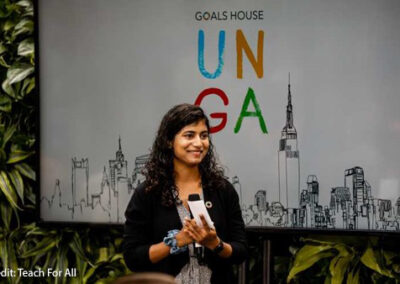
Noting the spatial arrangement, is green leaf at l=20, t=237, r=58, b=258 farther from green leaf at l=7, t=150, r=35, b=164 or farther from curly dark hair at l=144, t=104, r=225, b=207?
curly dark hair at l=144, t=104, r=225, b=207

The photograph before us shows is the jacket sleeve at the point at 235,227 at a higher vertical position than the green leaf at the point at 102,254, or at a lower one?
higher

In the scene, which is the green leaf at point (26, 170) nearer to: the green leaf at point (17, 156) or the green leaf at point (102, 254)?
the green leaf at point (17, 156)

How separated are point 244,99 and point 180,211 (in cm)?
127

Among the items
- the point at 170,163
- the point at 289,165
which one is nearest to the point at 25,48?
the point at 289,165

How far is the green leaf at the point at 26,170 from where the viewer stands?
13.5ft

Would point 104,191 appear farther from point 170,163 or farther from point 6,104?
point 170,163

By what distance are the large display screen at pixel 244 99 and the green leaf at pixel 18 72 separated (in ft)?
0.78

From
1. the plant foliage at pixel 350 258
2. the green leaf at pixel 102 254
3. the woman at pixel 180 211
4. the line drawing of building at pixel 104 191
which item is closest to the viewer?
the woman at pixel 180 211

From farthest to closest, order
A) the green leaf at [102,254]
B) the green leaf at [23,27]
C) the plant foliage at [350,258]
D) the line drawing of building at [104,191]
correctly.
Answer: the green leaf at [23,27], the green leaf at [102,254], the line drawing of building at [104,191], the plant foliage at [350,258]

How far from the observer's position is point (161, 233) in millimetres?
2541

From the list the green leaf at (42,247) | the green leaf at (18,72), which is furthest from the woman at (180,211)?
the green leaf at (18,72)

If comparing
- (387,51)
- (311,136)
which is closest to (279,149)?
(311,136)

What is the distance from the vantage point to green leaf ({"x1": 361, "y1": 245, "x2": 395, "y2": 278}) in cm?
360

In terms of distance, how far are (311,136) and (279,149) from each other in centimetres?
18
